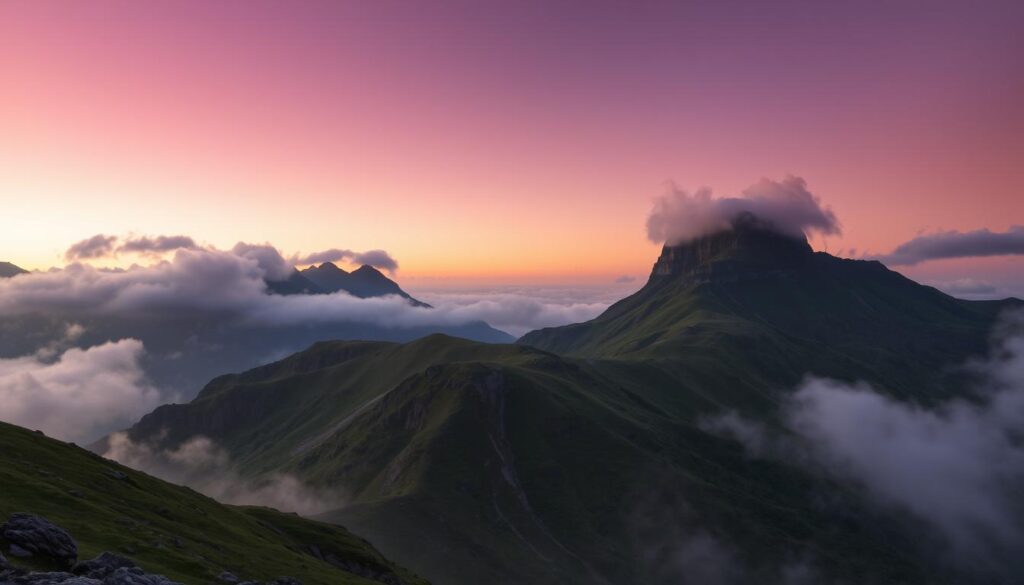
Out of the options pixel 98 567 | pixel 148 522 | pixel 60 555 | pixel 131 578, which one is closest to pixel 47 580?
pixel 131 578

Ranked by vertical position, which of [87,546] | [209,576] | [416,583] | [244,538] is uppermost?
[87,546]

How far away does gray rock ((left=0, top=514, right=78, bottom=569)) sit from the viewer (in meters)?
53.5

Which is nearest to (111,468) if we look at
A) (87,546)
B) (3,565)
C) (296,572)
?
(296,572)

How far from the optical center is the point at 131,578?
4844 cm

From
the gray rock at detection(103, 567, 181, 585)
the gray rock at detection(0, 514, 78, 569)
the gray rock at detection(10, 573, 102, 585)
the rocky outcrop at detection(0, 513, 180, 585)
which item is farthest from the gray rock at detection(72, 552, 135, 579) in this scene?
the gray rock at detection(10, 573, 102, 585)

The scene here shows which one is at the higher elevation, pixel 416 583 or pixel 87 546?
pixel 87 546

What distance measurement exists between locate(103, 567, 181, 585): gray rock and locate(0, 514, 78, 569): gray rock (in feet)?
25.9

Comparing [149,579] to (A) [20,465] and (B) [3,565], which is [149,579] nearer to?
(B) [3,565]

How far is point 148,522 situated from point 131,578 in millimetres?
47573

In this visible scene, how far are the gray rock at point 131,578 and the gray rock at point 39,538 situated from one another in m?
7.88

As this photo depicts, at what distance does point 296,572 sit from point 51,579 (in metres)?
59.4

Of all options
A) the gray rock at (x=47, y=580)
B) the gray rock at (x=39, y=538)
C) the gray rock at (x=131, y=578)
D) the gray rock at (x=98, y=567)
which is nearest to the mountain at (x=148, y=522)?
the gray rock at (x=39, y=538)

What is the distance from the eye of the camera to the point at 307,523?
161 meters

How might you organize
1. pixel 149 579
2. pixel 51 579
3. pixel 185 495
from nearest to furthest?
1. pixel 51 579
2. pixel 149 579
3. pixel 185 495
